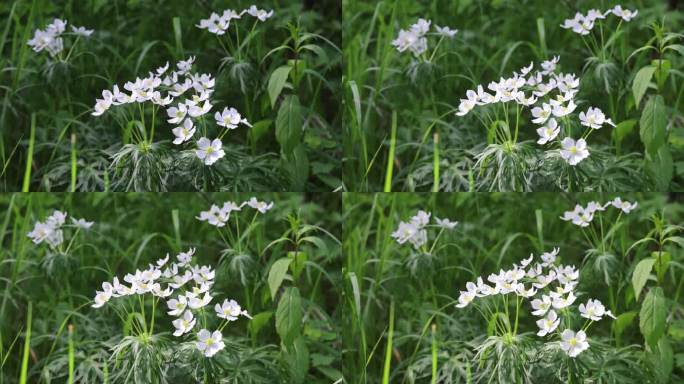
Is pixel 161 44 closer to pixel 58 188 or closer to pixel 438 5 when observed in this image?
pixel 58 188

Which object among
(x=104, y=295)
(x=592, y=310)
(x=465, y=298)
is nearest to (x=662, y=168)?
(x=592, y=310)

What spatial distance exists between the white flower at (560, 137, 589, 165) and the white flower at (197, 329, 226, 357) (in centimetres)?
116

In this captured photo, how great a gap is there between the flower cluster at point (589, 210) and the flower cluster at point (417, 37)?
670 mm

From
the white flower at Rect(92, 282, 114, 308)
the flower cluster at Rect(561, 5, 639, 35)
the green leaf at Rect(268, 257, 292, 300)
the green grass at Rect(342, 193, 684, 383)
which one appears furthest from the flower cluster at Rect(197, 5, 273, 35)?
the flower cluster at Rect(561, 5, 639, 35)

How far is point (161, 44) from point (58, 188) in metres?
0.55

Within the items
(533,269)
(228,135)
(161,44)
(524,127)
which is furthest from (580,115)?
(161,44)

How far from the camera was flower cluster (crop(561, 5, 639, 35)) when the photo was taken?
3.55 m

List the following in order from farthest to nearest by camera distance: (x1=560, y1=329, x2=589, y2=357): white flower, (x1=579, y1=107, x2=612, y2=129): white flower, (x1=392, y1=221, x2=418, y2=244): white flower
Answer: (x1=392, y1=221, x2=418, y2=244): white flower, (x1=579, y1=107, x2=612, y2=129): white flower, (x1=560, y1=329, x2=589, y2=357): white flower

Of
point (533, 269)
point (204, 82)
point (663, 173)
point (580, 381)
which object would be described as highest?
point (204, 82)

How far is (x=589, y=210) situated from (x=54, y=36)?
1758 millimetres

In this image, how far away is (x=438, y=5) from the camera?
3588 mm

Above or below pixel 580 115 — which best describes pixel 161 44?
above

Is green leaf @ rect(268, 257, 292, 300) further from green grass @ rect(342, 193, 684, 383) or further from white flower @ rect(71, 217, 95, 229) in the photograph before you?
white flower @ rect(71, 217, 95, 229)

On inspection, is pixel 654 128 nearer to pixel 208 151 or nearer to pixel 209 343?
pixel 208 151
